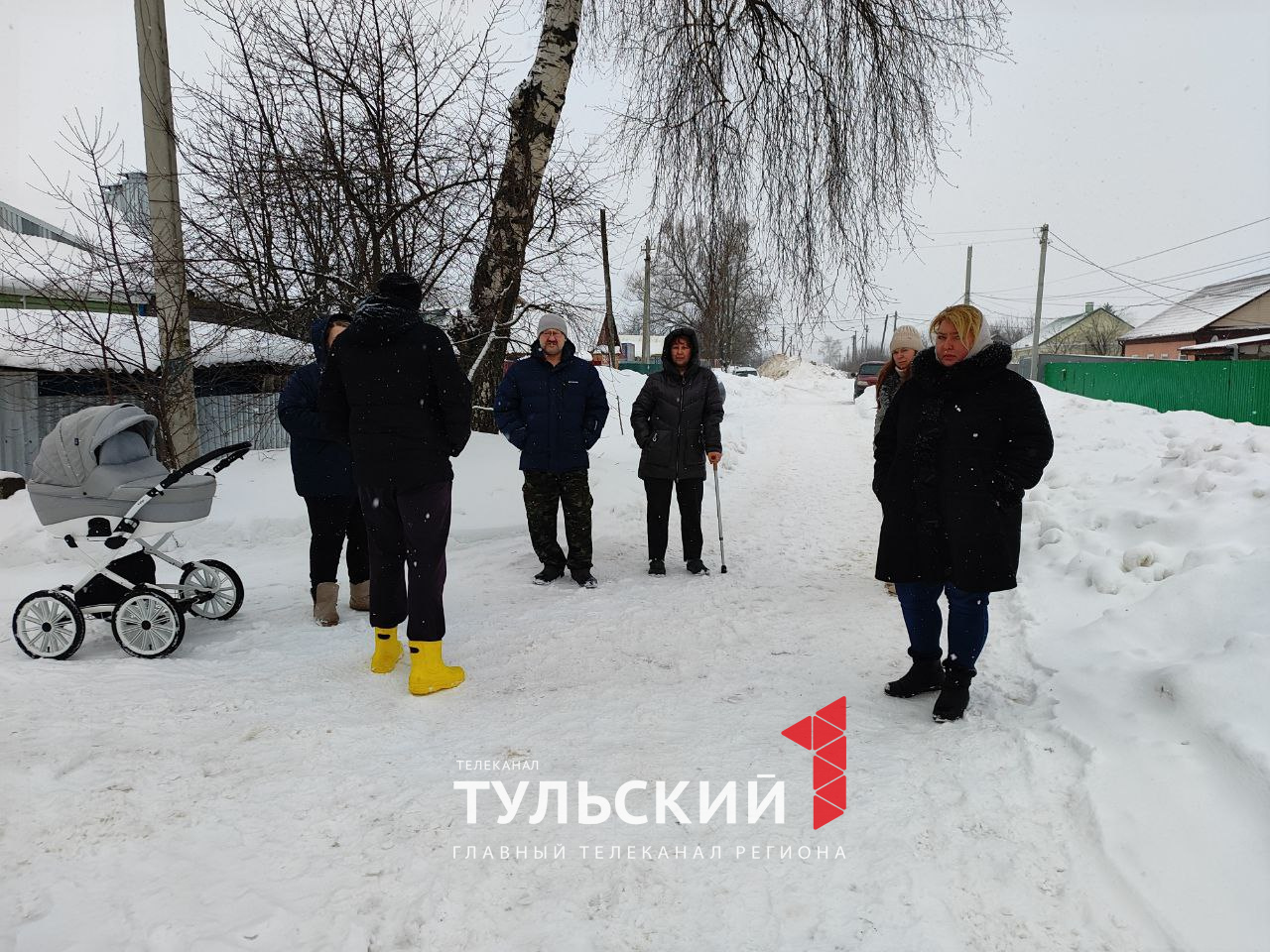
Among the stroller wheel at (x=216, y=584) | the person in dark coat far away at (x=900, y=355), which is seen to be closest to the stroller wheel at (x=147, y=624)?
the stroller wheel at (x=216, y=584)

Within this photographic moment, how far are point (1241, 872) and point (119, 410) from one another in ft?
16.5

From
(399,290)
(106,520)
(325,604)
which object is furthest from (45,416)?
(399,290)

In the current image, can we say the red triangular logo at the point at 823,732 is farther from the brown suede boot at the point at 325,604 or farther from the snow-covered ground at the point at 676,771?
the brown suede boot at the point at 325,604

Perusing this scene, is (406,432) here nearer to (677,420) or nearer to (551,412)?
(551,412)

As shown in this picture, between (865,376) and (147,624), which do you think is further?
(865,376)

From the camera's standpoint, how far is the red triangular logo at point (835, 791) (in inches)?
101

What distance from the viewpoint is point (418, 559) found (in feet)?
11.4

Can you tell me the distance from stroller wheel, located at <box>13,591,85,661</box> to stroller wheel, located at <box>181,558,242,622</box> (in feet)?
2.16

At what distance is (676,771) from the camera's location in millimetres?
2771

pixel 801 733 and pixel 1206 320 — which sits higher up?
pixel 1206 320

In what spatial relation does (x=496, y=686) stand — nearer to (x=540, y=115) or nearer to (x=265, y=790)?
(x=265, y=790)

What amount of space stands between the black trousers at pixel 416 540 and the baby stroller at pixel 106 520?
1225mm

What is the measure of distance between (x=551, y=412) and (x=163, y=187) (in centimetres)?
407

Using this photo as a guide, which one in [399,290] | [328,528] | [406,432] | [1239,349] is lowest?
[328,528]
